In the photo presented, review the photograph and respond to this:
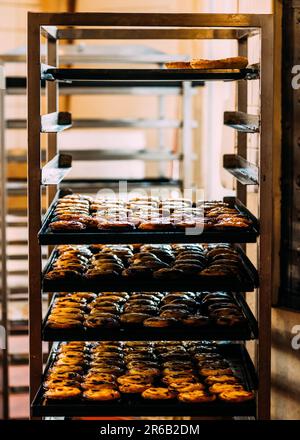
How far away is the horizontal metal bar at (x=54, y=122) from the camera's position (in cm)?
255

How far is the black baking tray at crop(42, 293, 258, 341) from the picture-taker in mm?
2570

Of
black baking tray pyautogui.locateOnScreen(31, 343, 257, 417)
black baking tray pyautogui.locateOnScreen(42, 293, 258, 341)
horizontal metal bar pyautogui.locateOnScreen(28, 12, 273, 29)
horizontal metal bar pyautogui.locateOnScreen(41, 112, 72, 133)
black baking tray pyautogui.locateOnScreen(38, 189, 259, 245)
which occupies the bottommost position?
black baking tray pyautogui.locateOnScreen(31, 343, 257, 417)

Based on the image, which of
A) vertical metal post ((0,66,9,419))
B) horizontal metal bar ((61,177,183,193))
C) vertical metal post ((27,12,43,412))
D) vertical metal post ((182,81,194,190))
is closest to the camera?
vertical metal post ((27,12,43,412))

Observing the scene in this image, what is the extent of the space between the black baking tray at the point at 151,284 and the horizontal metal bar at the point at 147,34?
33.6 inches

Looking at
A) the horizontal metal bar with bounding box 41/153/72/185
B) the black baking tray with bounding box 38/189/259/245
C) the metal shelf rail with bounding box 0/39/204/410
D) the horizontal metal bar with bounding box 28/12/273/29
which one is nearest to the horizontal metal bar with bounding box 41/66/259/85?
the horizontal metal bar with bounding box 28/12/273/29

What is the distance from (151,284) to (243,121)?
676 millimetres

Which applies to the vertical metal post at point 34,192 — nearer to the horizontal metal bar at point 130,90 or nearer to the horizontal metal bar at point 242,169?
the horizontal metal bar at point 242,169

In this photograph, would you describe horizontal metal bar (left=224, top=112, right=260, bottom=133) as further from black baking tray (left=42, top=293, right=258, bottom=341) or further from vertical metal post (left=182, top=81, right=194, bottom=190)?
vertical metal post (left=182, top=81, right=194, bottom=190)

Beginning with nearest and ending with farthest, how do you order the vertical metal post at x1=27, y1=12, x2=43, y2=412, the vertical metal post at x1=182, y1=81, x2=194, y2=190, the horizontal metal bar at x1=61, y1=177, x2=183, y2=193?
the vertical metal post at x1=27, y1=12, x2=43, y2=412, the horizontal metal bar at x1=61, y1=177, x2=183, y2=193, the vertical metal post at x1=182, y1=81, x2=194, y2=190

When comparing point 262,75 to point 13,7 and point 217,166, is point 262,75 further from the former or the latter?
point 13,7

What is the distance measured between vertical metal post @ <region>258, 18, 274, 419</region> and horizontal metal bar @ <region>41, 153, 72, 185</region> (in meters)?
0.66

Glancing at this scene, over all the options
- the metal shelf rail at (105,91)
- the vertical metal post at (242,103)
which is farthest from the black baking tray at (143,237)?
the metal shelf rail at (105,91)

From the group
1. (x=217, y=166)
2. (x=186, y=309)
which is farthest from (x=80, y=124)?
(x=186, y=309)

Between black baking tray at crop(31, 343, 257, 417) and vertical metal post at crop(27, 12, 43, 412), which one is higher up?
vertical metal post at crop(27, 12, 43, 412)
